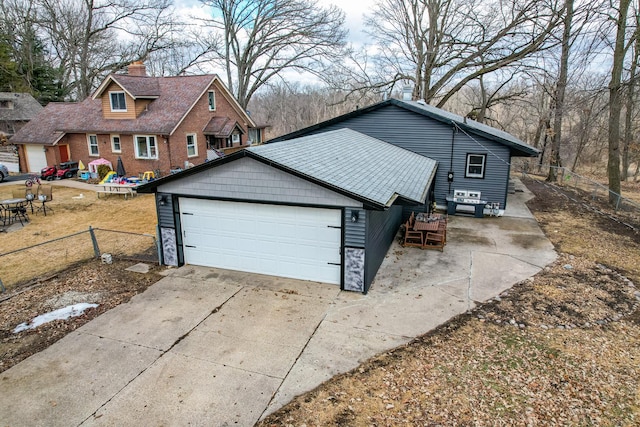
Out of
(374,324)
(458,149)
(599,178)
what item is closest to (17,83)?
(458,149)

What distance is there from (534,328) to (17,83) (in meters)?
49.9

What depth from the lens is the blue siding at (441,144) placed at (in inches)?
611

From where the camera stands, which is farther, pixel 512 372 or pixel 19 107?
pixel 19 107

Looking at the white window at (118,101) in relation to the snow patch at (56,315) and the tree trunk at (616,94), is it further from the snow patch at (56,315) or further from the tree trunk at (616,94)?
the tree trunk at (616,94)

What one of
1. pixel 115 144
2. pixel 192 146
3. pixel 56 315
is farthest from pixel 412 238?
pixel 115 144

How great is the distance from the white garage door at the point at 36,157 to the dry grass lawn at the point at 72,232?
5.64 meters

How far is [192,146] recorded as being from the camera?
81.7 ft

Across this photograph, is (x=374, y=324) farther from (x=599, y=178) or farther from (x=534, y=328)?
(x=599, y=178)

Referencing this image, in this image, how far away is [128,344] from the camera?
7012 mm

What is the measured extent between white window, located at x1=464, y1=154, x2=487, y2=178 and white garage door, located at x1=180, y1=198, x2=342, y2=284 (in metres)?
9.43

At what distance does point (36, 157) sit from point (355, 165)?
82.5 ft

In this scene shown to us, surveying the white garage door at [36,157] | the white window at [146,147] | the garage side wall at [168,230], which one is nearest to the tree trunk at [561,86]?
the garage side wall at [168,230]

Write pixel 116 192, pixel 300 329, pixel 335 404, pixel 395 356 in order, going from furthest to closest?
pixel 116 192 < pixel 300 329 < pixel 395 356 < pixel 335 404

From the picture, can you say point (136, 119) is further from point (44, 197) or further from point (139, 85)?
point (44, 197)
